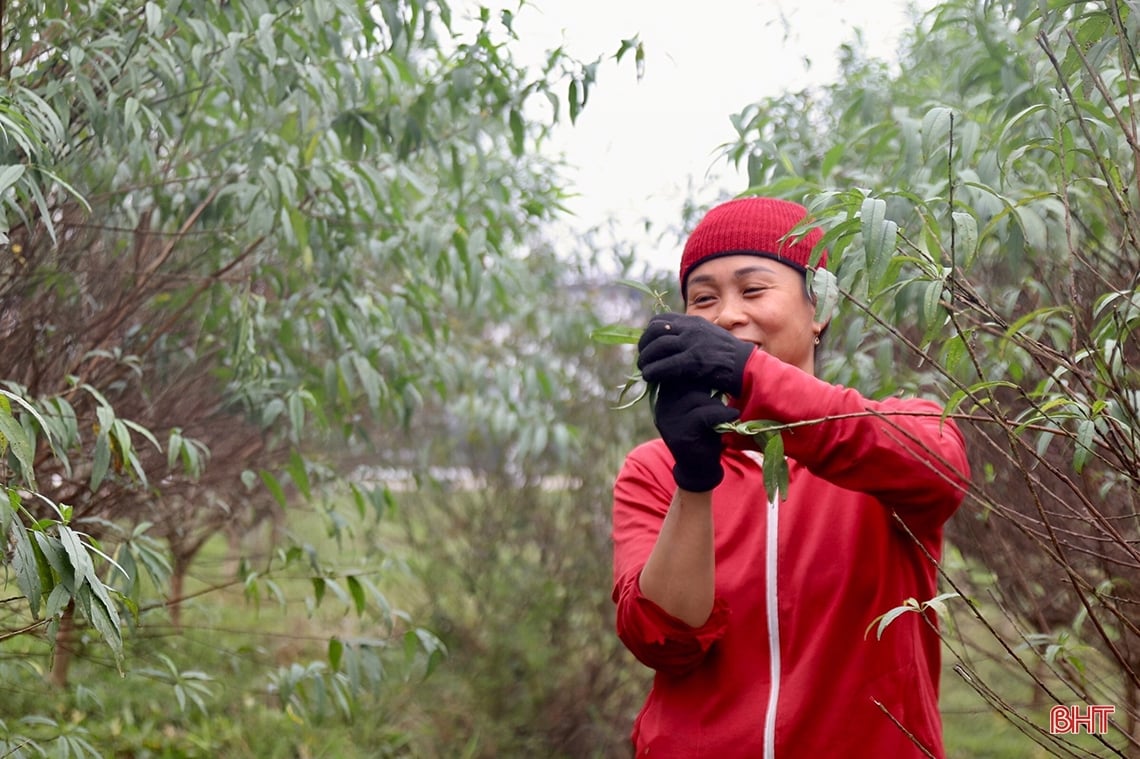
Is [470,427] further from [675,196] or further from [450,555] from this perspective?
[675,196]

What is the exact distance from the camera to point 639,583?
1815 mm

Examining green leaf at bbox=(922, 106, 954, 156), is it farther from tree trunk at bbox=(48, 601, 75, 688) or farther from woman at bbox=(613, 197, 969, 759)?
tree trunk at bbox=(48, 601, 75, 688)

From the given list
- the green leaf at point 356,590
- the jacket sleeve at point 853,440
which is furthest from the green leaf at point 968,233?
the green leaf at point 356,590

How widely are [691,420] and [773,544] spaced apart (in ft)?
1.43

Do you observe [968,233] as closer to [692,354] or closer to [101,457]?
[692,354]

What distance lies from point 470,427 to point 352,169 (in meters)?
2.43

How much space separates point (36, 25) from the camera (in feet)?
8.39

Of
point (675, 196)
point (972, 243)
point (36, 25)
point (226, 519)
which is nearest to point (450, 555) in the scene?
point (226, 519)

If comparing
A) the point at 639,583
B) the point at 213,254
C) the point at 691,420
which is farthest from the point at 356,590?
the point at 691,420

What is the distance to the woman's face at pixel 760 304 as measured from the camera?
190 cm

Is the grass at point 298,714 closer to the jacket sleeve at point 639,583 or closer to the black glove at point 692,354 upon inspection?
the jacket sleeve at point 639,583

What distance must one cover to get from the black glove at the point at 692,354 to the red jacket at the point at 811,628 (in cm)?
17

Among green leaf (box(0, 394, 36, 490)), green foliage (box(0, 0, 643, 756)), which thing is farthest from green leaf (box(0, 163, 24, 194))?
green leaf (box(0, 394, 36, 490))

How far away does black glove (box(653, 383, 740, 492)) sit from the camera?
5.11ft
